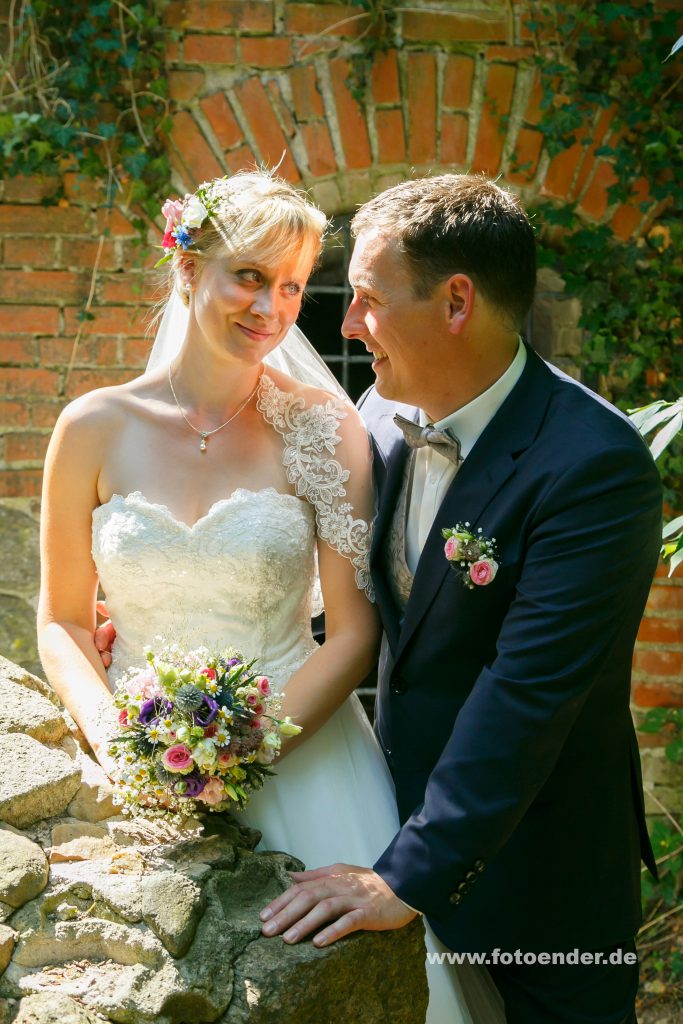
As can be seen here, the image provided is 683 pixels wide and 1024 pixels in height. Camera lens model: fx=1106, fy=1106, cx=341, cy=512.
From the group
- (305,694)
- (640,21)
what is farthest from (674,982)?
(640,21)

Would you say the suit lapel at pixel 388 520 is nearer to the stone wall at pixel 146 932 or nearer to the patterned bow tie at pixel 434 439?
the patterned bow tie at pixel 434 439

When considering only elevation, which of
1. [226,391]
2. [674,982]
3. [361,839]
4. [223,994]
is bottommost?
[674,982]

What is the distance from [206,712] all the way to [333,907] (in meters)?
0.42

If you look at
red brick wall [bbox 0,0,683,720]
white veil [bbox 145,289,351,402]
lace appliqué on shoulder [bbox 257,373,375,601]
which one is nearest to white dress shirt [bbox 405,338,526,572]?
lace appliqué on shoulder [bbox 257,373,375,601]

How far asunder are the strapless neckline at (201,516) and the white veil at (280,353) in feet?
1.23

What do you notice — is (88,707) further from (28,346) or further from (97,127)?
(97,127)

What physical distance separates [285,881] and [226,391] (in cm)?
126

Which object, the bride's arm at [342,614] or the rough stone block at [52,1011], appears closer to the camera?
the rough stone block at [52,1011]

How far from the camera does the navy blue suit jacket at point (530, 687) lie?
7.07 ft

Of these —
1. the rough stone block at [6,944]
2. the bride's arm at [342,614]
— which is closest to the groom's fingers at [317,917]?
the rough stone block at [6,944]

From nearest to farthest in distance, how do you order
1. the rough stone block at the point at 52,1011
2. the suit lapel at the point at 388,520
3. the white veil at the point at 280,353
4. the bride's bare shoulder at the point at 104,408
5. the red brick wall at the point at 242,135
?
1. the rough stone block at the point at 52,1011
2. the suit lapel at the point at 388,520
3. the bride's bare shoulder at the point at 104,408
4. the white veil at the point at 280,353
5. the red brick wall at the point at 242,135

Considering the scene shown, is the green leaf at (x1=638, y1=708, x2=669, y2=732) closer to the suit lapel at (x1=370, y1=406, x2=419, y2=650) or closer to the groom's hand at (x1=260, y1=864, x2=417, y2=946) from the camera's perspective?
the suit lapel at (x1=370, y1=406, x2=419, y2=650)

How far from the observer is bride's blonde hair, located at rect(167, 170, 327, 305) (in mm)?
2646

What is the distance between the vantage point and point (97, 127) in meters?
4.09
